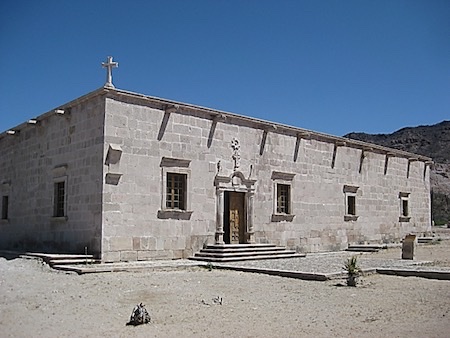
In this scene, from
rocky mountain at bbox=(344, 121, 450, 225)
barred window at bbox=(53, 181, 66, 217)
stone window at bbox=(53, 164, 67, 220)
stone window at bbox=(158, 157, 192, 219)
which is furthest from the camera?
rocky mountain at bbox=(344, 121, 450, 225)

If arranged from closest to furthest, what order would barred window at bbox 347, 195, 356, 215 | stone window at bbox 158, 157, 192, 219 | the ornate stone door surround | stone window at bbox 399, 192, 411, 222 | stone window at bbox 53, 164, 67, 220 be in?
1. stone window at bbox 158, 157, 192, 219
2. stone window at bbox 53, 164, 67, 220
3. the ornate stone door surround
4. barred window at bbox 347, 195, 356, 215
5. stone window at bbox 399, 192, 411, 222

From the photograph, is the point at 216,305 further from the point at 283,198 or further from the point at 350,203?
the point at 350,203

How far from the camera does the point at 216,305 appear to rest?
26.3 feet

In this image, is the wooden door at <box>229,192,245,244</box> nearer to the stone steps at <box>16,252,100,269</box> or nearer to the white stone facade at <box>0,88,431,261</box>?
the white stone facade at <box>0,88,431,261</box>

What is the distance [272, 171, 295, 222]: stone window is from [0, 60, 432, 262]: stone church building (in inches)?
1.6

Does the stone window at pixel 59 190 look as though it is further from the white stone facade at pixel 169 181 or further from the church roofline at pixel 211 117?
the church roofline at pixel 211 117

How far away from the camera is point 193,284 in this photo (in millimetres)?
10008

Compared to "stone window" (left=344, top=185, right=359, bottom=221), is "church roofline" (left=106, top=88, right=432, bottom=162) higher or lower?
higher

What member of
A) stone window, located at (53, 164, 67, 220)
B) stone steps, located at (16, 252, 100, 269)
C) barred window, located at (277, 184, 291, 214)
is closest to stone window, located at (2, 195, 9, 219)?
stone window, located at (53, 164, 67, 220)

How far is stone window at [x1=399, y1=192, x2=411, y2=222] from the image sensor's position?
24.1 m

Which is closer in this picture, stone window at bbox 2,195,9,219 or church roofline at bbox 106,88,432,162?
church roofline at bbox 106,88,432,162

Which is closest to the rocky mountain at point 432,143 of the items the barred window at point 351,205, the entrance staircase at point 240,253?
the barred window at point 351,205

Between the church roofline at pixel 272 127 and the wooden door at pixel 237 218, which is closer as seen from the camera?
the church roofline at pixel 272 127

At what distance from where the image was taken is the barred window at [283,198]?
17719 mm
